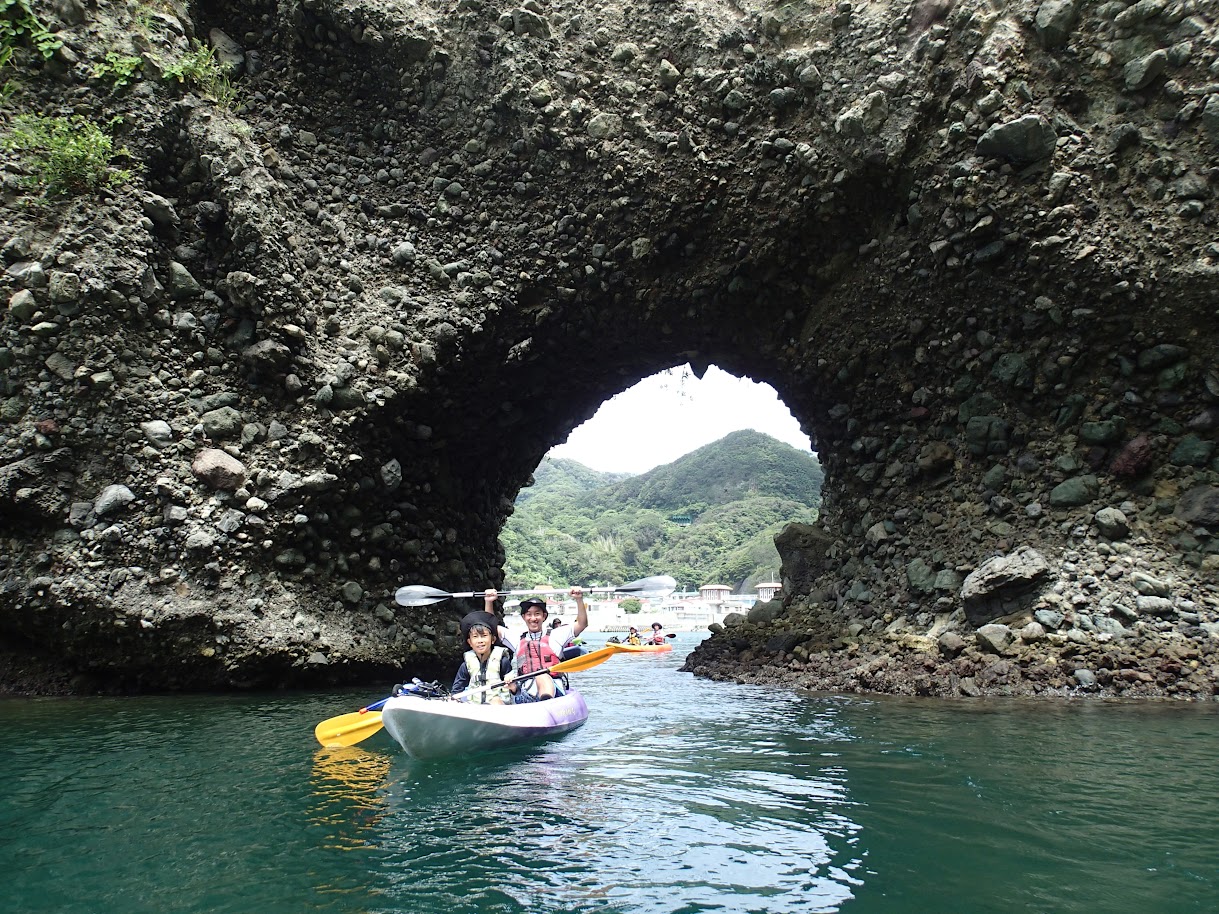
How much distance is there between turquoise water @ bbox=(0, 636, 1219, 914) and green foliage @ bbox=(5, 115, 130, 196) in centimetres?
662

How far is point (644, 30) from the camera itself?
1180cm

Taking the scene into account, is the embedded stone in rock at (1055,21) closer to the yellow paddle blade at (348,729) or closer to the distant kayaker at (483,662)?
the distant kayaker at (483,662)

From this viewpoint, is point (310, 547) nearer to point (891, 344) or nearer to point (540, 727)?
point (540, 727)

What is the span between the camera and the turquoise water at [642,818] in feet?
11.4

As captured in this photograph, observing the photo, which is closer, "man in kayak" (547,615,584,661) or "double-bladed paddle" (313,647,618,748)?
"double-bladed paddle" (313,647,618,748)

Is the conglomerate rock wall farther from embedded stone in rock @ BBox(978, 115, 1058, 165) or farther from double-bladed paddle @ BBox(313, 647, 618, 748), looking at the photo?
double-bladed paddle @ BBox(313, 647, 618, 748)

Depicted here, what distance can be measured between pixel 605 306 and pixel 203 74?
22.1ft

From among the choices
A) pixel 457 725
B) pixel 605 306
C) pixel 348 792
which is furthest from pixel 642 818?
pixel 605 306

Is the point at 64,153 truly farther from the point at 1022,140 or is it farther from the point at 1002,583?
the point at 1002,583

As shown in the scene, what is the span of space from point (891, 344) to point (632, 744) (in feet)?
25.1

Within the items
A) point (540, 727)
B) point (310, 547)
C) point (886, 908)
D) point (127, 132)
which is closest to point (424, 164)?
point (127, 132)

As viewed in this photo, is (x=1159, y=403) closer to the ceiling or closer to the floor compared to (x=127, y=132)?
closer to the floor

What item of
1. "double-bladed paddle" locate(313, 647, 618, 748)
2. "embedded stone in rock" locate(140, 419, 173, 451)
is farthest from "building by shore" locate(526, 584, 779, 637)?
"double-bladed paddle" locate(313, 647, 618, 748)

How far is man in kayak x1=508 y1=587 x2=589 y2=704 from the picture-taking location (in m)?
8.28
